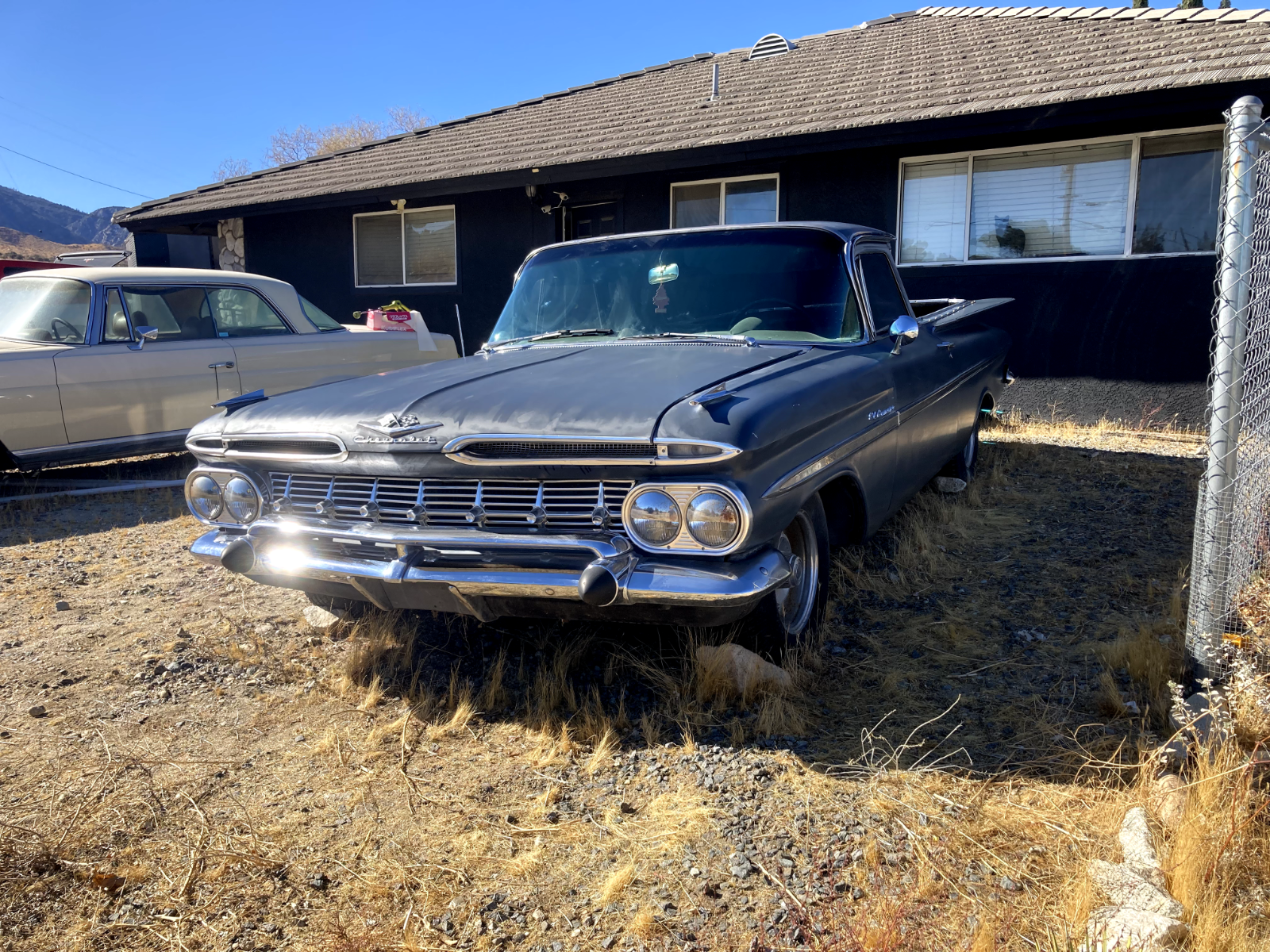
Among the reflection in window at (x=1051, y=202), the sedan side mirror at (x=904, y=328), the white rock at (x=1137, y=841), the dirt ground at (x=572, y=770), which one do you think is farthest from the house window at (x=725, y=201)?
the white rock at (x=1137, y=841)

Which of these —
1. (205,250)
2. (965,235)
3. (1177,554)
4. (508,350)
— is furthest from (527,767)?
(205,250)

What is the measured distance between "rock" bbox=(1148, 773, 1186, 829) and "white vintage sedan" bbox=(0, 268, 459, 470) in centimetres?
513

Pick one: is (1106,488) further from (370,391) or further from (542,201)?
(542,201)

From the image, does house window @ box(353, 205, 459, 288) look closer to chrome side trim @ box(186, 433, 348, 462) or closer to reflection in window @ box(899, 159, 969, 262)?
reflection in window @ box(899, 159, 969, 262)

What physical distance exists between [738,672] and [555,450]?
0.94 m

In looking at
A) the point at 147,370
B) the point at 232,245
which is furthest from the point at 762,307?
the point at 232,245

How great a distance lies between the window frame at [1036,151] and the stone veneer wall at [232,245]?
33.1 ft

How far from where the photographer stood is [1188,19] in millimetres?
8352

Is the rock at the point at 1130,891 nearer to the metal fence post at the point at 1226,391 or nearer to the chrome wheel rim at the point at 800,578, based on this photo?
the metal fence post at the point at 1226,391

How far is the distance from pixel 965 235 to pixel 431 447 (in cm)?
746

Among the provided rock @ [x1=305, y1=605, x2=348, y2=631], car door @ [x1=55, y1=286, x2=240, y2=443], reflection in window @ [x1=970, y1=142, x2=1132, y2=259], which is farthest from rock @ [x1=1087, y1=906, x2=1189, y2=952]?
reflection in window @ [x1=970, y1=142, x2=1132, y2=259]

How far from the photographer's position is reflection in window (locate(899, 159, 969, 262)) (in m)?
8.82

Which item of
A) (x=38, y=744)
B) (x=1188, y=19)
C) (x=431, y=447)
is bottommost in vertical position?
(x=38, y=744)

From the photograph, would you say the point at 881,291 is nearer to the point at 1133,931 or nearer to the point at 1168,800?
the point at 1168,800
